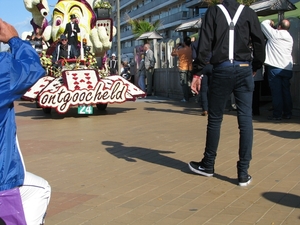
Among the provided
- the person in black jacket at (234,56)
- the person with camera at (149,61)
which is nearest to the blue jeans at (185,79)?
the person with camera at (149,61)

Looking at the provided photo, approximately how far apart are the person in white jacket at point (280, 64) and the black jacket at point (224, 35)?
202 inches

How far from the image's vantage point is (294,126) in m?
9.12

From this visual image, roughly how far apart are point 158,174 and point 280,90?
17.0 feet

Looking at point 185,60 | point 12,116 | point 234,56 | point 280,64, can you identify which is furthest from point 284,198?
point 185,60

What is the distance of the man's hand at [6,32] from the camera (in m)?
2.76

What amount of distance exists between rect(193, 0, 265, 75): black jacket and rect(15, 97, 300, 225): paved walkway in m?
1.31

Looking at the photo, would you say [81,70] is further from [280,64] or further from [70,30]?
[280,64]

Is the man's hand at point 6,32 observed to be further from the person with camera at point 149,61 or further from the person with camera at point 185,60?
the person with camera at point 149,61

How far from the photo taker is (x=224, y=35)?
16.7 ft

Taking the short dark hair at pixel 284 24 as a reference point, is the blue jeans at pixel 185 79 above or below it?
below

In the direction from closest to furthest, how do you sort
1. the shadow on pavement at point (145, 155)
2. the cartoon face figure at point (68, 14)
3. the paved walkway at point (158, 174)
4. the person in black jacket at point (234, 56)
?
the paved walkway at point (158, 174) < the person in black jacket at point (234, 56) < the shadow on pavement at point (145, 155) < the cartoon face figure at point (68, 14)

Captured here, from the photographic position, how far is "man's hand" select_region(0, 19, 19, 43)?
2758mm

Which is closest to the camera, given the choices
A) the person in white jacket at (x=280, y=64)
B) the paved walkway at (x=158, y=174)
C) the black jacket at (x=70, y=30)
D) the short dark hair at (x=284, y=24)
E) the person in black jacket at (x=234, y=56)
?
the paved walkway at (x=158, y=174)

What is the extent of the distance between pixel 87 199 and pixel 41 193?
207 cm
